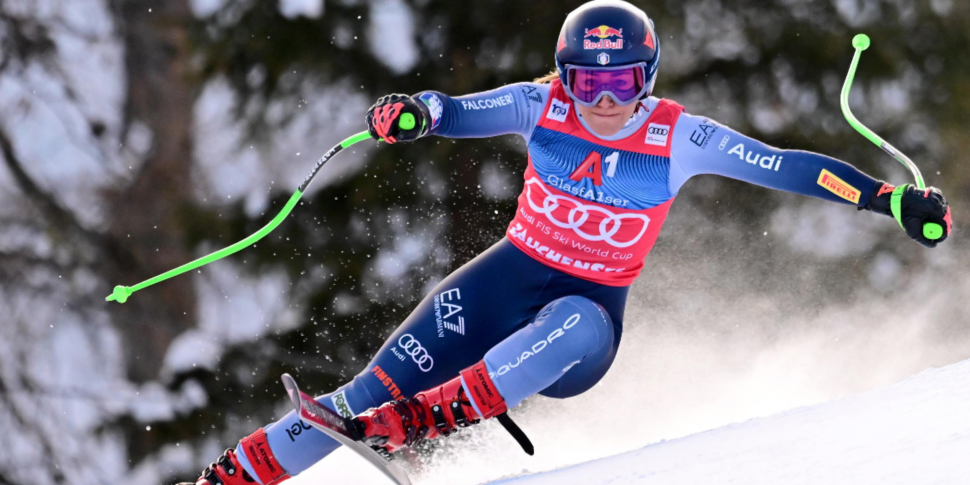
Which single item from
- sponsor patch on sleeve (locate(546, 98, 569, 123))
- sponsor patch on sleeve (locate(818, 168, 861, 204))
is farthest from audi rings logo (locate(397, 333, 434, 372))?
sponsor patch on sleeve (locate(818, 168, 861, 204))

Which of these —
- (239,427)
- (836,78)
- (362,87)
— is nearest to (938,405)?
(836,78)

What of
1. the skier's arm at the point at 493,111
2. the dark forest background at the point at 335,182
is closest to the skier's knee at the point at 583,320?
the skier's arm at the point at 493,111

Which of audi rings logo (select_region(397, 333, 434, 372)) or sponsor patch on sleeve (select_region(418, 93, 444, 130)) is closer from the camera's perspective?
sponsor patch on sleeve (select_region(418, 93, 444, 130))

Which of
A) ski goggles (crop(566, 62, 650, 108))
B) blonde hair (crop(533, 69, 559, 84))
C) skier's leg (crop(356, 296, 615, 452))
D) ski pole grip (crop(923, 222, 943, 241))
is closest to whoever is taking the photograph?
ski pole grip (crop(923, 222, 943, 241))

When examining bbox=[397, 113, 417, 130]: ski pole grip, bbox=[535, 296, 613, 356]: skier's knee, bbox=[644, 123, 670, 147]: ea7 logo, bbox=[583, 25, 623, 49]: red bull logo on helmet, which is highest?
bbox=[583, 25, 623, 49]: red bull logo on helmet

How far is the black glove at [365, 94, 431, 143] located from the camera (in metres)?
2.43

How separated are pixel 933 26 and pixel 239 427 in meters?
5.45

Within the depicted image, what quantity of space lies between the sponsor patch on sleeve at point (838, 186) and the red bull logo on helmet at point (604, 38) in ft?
2.17

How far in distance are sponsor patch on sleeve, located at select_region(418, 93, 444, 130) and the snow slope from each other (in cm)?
109

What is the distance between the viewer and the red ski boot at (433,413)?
232 centimetres

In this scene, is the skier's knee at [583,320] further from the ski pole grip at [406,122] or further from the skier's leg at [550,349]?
the ski pole grip at [406,122]

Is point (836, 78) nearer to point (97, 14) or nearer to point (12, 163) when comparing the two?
point (97, 14)

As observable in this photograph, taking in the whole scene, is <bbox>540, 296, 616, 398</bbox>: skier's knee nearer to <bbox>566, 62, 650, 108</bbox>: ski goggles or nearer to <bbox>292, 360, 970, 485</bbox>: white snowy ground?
<bbox>292, 360, 970, 485</bbox>: white snowy ground

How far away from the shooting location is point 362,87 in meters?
5.62
